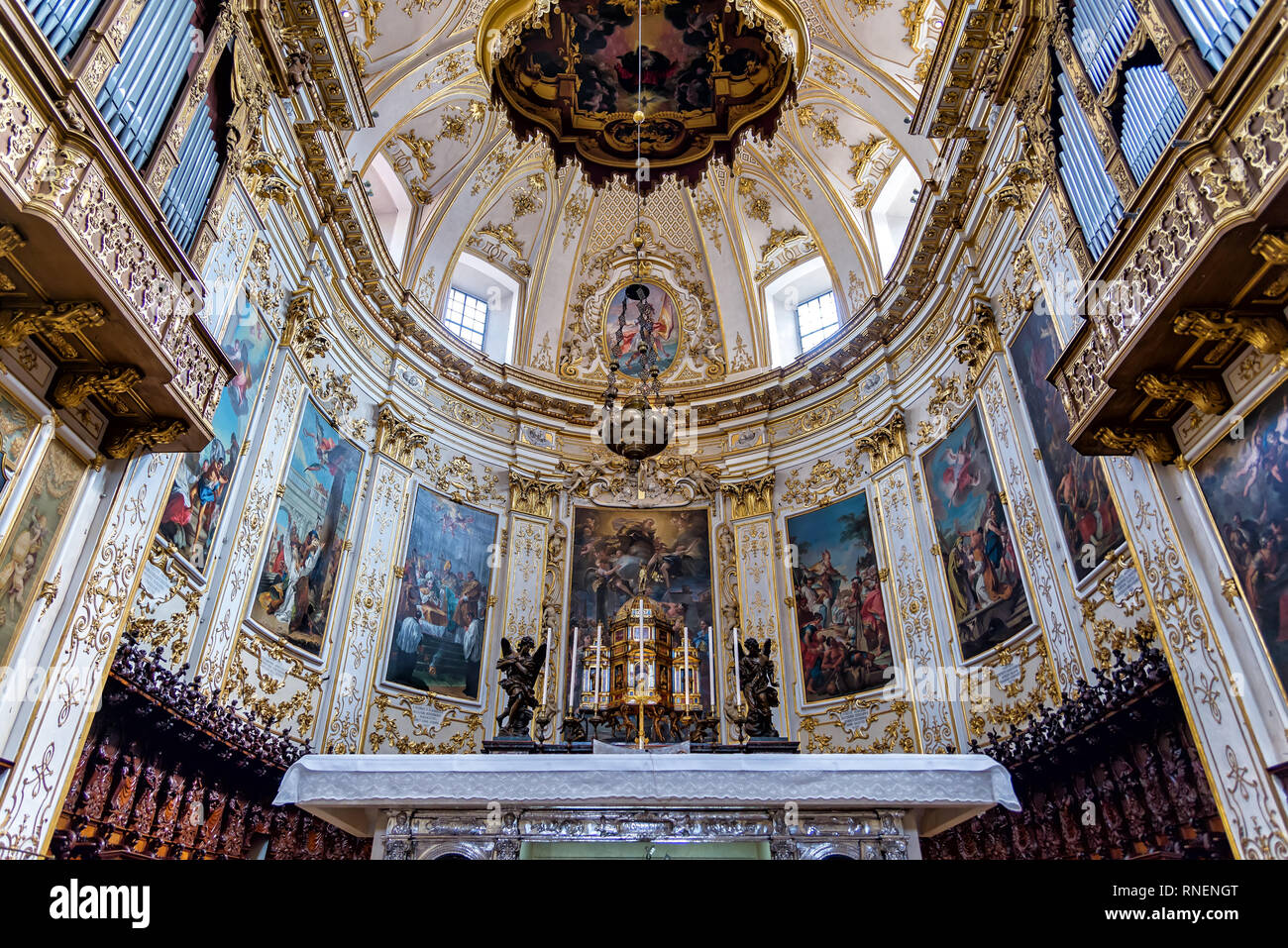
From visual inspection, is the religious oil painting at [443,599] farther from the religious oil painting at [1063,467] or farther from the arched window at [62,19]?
the religious oil painting at [1063,467]

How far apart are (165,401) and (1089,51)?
944cm

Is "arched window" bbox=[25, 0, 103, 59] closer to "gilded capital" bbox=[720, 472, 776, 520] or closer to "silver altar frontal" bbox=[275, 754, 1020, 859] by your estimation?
"silver altar frontal" bbox=[275, 754, 1020, 859]

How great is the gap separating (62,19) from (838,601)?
12600mm

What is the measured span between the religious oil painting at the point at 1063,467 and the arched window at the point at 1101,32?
2.80 metres

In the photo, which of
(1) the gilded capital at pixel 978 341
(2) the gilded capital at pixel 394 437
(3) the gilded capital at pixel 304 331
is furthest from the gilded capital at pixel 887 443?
(3) the gilded capital at pixel 304 331

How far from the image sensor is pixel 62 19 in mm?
5578

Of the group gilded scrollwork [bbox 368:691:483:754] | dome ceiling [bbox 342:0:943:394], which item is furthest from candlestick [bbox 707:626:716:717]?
dome ceiling [bbox 342:0:943:394]

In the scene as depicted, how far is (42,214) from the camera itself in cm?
489

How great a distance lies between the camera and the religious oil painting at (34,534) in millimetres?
5836

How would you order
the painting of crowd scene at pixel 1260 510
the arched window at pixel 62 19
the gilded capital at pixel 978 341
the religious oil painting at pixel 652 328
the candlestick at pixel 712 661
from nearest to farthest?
the arched window at pixel 62 19 < the painting of crowd scene at pixel 1260 510 < the gilded capital at pixel 978 341 < the candlestick at pixel 712 661 < the religious oil painting at pixel 652 328

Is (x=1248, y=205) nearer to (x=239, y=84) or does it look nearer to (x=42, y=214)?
(x=42, y=214)

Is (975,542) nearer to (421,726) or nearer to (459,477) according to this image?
(421,726)
